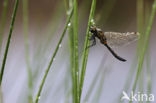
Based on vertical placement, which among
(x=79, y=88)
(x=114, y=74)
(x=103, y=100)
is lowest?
(x=103, y=100)

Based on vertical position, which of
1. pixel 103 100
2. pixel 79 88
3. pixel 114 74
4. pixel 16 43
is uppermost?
pixel 79 88

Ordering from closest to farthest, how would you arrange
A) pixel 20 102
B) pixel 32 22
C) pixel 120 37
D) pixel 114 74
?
pixel 120 37
pixel 20 102
pixel 114 74
pixel 32 22

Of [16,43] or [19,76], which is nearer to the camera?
[19,76]

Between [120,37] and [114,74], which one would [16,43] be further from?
[120,37]

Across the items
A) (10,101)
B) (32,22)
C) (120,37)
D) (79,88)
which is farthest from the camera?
(32,22)

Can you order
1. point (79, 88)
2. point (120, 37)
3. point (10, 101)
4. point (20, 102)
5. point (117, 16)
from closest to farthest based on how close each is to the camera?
1. point (79, 88)
2. point (120, 37)
3. point (20, 102)
4. point (10, 101)
5. point (117, 16)

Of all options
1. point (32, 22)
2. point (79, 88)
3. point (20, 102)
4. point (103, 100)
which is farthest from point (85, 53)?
point (32, 22)

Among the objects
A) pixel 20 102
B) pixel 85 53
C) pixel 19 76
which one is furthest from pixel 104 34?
pixel 19 76

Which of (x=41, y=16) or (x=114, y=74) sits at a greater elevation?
(x=41, y=16)

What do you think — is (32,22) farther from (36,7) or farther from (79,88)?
(79,88)

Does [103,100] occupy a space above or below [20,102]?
below
